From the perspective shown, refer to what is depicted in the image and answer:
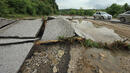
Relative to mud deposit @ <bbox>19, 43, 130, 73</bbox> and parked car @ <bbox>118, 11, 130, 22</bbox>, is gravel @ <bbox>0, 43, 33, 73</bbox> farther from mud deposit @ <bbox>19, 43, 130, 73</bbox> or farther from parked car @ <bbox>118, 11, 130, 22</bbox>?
parked car @ <bbox>118, 11, 130, 22</bbox>

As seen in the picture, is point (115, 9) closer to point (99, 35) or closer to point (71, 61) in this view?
point (99, 35)

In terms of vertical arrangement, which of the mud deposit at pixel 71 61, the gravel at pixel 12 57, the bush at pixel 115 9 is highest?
the bush at pixel 115 9

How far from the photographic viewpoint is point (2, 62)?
0.97 meters

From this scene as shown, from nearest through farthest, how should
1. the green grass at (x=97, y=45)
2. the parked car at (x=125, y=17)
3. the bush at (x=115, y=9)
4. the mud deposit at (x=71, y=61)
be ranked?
the mud deposit at (x=71, y=61) → the green grass at (x=97, y=45) → the parked car at (x=125, y=17) → the bush at (x=115, y=9)

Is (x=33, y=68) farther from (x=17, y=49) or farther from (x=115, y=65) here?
(x=115, y=65)

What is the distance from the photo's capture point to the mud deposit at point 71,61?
3.53 ft

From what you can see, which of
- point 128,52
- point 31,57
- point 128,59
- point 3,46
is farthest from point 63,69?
point 128,52

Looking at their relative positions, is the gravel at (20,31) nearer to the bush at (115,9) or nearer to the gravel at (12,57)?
the gravel at (12,57)

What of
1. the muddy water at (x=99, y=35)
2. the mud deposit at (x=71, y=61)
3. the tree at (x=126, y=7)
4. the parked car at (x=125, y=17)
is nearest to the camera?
the mud deposit at (x=71, y=61)

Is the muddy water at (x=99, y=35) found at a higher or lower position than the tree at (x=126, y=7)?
lower

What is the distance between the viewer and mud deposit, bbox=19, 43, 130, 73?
1075 mm

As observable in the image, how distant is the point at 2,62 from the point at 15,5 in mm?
11033

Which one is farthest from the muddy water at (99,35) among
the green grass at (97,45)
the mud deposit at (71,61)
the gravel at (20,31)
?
the gravel at (20,31)

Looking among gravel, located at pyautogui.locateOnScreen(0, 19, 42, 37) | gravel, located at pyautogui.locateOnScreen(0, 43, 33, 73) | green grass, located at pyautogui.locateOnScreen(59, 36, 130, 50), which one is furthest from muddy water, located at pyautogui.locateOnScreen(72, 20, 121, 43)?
gravel, located at pyautogui.locateOnScreen(0, 43, 33, 73)
